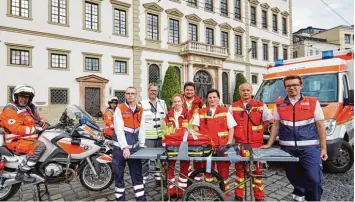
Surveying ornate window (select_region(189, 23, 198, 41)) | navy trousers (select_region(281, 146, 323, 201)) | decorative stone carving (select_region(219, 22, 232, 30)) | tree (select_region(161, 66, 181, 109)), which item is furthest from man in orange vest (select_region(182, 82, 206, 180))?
decorative stone carving (select_region(219, 22, 232, 30))

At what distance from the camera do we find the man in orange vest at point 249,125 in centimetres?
411

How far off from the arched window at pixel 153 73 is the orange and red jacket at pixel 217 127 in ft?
62.5

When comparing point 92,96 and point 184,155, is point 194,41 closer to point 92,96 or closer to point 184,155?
point 92,96

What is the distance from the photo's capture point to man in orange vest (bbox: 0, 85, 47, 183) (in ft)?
13.8

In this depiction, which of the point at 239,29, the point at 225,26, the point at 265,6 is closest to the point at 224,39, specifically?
the point at 225,26

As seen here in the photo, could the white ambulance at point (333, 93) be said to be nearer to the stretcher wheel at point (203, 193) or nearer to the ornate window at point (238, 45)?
the stretcher wheel at point (203, 193)

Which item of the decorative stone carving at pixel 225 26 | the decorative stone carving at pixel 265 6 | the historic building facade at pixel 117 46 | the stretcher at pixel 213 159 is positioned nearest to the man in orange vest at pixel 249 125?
the stretcher at pixel 213 159

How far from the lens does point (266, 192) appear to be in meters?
4.73

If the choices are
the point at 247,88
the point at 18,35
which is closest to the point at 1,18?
the point at 18,35

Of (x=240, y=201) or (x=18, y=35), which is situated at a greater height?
(x=18, y=35)

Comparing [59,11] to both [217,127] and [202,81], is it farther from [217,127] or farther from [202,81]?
[217,127]

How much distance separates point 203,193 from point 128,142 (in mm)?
1416

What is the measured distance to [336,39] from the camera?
47.0 meters

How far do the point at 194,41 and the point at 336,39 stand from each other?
36143 mm
